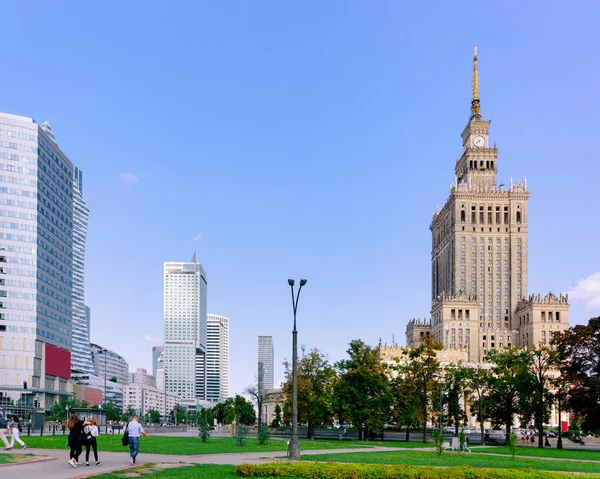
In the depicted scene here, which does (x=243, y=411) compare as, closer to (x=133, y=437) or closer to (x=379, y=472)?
(x=133, y=437)

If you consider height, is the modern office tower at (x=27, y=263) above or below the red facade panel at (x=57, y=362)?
above

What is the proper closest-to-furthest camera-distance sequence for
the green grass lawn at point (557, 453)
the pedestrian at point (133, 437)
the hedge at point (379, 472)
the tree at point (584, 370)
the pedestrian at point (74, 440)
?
the hedge at point (379, 472) → the pedestrian at point (74, 440) → the pedestrian at point (133, 437) → the green grass lawn at point (557, 453) → the tree at point (584, 370)

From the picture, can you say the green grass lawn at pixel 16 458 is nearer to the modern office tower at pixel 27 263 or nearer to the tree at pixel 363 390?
the tree at pixel 363 390

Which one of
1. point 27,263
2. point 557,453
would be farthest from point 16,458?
point 27,263

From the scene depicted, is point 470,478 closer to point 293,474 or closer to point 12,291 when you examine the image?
point 293,474

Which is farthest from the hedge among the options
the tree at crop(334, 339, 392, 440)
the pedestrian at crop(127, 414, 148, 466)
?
the tree at crop(334, 339, 392, 440)

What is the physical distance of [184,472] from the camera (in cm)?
2645

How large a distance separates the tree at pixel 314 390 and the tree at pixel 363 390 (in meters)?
2.68

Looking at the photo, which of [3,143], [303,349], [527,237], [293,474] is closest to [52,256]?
[3,143]

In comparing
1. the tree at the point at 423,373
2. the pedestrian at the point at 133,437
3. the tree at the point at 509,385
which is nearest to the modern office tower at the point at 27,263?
the tree at the point at 423,373

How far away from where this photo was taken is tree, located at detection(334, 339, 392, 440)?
2810 inches

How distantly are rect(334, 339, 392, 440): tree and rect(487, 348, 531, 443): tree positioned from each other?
13098mm

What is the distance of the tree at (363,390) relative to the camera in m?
71.4

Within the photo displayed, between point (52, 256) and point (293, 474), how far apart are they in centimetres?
14087
